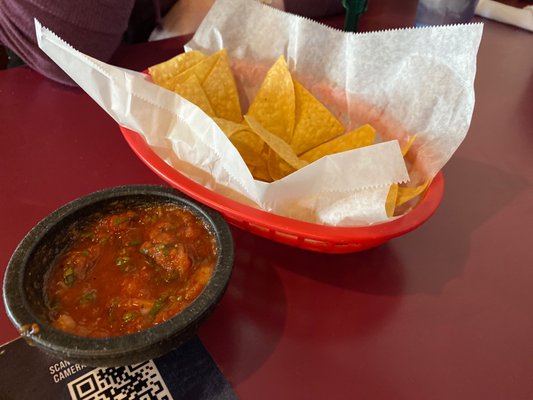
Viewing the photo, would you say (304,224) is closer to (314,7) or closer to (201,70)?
(201,70)

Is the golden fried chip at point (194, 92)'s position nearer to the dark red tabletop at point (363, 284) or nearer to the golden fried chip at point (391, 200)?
the dark red tabletop at point (363, 284)

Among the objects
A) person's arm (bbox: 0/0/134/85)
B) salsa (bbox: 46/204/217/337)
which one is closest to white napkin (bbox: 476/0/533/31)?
person's arm (bbox: 0/0/134/85)

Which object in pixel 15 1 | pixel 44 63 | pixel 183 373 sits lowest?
pixel 183 373

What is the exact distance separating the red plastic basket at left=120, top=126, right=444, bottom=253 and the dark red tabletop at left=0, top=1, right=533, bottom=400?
0.22 feet

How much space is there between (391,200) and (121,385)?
0.48 meters

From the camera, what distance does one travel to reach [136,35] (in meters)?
1.63

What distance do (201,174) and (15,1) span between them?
0.65 metres

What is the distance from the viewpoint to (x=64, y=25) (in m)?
1.12

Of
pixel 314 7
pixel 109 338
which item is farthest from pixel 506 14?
pixel 109 338

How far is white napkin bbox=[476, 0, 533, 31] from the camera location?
1.71m

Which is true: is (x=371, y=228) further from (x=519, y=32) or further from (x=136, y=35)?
(x=519, y=32)

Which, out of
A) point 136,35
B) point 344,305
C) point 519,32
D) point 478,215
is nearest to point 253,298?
point 344,305

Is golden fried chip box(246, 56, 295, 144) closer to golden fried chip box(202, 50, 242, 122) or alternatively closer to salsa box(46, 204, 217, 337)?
golden fried chip box(202, 50, 242, 122)

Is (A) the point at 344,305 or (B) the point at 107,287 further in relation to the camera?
(A) the point at 344,305
